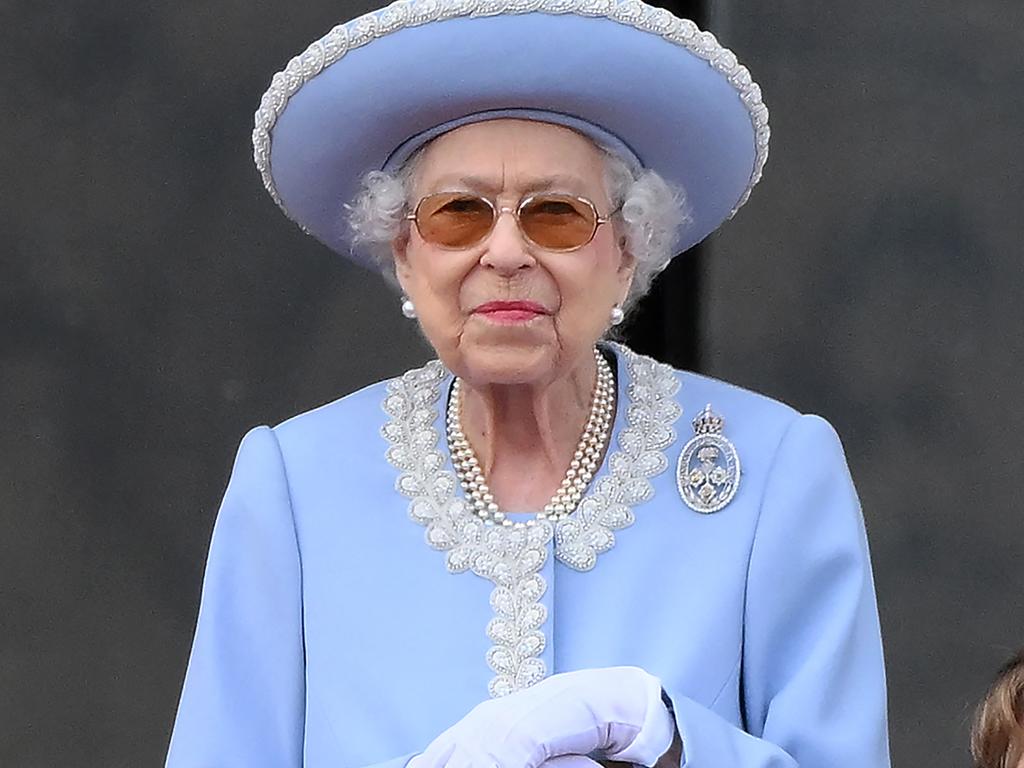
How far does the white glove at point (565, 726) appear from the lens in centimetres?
280

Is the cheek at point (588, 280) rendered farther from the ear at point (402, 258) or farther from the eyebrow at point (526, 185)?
the ear at point (402, 258)

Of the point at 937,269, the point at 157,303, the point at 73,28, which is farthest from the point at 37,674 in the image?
the point at 937,269

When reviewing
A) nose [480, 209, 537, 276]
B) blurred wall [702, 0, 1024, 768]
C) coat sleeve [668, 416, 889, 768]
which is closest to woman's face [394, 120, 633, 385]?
nose [480, 209, 537, 276]

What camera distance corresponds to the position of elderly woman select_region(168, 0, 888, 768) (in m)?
2.99

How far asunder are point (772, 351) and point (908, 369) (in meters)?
0.24

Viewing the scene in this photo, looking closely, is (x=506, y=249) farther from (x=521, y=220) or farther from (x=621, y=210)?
(x=621, y=210)

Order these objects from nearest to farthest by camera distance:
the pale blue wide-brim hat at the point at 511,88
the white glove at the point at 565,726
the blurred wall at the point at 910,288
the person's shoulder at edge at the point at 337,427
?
the white glove at the point at 565,726
the pale blue wide-brim hat at the point at 511,88
the person's shoulder at edge at the point at 337,427
the blurred wall at the point at 910,288

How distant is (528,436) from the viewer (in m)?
3.17

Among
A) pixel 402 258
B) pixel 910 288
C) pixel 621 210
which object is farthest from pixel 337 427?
pixel 910 288

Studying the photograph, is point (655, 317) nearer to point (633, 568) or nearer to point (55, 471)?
point (55, 471)

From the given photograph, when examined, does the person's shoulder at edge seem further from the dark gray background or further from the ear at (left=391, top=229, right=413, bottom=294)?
the dark gray background

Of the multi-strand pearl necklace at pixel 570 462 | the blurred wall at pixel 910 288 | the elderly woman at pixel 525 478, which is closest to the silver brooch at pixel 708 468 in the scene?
the elderly woman at pixel 525 478

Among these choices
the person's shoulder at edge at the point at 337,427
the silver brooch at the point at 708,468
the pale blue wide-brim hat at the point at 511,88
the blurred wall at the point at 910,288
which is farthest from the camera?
the blurred wall at the point at 910,288

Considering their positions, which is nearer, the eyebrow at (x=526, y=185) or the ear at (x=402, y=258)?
the eyebrow at (x=526, y=185)
